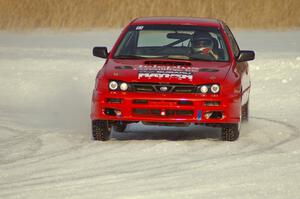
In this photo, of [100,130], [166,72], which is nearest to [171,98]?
[166,72]

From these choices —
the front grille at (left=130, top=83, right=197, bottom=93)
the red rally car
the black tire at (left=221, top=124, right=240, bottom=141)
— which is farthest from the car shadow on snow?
the front grille at (left=130, top=83, right=197, bottom=93)

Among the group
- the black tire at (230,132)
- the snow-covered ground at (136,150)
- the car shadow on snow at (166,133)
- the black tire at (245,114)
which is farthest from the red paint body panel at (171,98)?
the black tire at (245,114)

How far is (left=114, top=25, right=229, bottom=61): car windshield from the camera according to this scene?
570 inches

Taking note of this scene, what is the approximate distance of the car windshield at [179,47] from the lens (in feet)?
47.5

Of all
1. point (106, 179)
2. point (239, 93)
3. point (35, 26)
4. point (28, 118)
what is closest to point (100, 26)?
point (35, 26)

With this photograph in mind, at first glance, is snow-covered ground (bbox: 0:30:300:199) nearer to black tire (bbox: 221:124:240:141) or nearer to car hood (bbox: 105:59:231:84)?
black tire (bbox: 221:124:240:141)

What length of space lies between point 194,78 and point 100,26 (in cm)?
2229

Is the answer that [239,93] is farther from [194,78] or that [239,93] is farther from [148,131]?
[148,131]

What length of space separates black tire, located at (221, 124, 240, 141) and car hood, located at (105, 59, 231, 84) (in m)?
0.55

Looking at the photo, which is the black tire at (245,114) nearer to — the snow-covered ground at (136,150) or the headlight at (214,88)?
the snow-covered ground at (136,150)

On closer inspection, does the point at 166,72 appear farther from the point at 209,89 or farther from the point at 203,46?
the point at 203,46

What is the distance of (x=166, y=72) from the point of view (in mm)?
13562

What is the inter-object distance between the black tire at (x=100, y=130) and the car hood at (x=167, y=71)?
0.53m

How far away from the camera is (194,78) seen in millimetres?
13445
